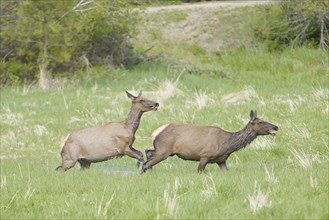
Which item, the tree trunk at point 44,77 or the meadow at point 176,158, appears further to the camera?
the tree trunk at point 44,77

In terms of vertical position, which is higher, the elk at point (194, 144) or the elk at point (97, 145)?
the elk at point (194, 144)

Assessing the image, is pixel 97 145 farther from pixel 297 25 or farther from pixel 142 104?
pixel 297 25

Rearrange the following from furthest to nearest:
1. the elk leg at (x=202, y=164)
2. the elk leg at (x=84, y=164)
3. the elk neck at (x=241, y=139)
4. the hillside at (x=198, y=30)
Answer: the hillside at (x=198, y=30), the elk leg at (x=84, y=164), the elk neck at (x=241, y=139), the elk leg at (x=202, y=164)

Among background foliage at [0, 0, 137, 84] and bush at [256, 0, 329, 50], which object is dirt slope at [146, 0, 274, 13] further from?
background foliage at [0, 0, 137, 84]

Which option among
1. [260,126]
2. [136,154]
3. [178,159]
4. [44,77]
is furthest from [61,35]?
[260,126]

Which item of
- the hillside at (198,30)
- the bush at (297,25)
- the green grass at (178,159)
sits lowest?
the hillside at (198,30)

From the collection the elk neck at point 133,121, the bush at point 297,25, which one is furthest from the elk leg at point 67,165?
the bush at point 297,25

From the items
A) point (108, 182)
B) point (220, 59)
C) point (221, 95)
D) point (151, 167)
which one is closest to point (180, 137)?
point (151, 167)

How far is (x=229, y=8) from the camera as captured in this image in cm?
3891

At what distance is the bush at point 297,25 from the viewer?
32.4 metres

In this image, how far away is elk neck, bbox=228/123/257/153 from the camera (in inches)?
481

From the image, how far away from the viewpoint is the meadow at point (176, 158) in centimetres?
793

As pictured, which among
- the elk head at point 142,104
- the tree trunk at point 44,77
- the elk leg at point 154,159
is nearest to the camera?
the elk leg at point 154,159

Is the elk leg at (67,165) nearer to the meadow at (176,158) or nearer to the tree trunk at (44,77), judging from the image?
the meadow at (176,158)
